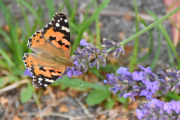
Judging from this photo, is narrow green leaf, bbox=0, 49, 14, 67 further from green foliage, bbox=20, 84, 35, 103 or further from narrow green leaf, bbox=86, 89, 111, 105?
narrow green leaf, bbox=86, 89, 111, 105

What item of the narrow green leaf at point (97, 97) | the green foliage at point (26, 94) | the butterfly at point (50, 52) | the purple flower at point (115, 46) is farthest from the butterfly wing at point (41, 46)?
the green foliage at point (26, 94)

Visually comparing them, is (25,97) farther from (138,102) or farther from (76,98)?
(138,102)

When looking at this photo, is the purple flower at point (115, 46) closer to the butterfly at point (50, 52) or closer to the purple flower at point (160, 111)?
the butterfly at point (50, 52)

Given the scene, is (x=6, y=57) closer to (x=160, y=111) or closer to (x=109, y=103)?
(x=109, y=103)

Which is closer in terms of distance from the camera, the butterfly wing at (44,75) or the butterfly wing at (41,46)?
the butterfly wing at (44,75)

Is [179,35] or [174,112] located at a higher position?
[179,35]

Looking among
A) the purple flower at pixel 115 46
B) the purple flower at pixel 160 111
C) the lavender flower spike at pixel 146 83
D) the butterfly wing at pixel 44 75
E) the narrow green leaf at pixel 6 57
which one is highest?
the narrow green leaf at pixel 6 57

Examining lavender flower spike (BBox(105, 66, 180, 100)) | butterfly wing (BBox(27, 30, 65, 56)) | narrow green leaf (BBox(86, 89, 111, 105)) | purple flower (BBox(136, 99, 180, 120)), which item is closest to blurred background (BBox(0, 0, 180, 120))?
narrow green leaf (BBox(86, 89, 111, 105))

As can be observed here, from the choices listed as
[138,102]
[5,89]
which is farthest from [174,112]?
[5,89]
